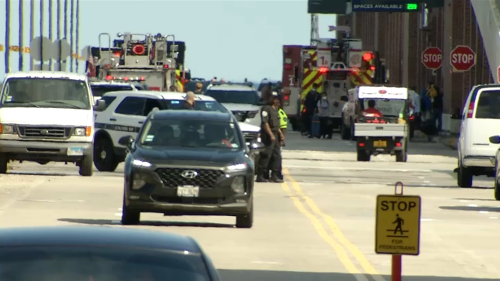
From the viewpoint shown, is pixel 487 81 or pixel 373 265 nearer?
pixel 373 265

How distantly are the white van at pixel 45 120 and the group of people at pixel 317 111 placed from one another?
24208 millimetres

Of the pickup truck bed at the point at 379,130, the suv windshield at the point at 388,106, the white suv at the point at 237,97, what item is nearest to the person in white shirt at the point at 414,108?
the suv windshield at the point at 388,106

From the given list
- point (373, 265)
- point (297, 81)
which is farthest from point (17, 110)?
point (297, 81)

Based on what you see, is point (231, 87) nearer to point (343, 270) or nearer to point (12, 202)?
point (12, 202)

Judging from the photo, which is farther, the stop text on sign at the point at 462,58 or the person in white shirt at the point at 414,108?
the person in white shirt at the point at 414,108

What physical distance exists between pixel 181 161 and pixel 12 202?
468 cm

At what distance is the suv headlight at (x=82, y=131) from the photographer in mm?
27219

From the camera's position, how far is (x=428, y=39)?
229 ft

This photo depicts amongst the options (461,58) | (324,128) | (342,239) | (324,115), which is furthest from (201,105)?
(324,128)

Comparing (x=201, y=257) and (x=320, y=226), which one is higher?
(x=201, y=257)

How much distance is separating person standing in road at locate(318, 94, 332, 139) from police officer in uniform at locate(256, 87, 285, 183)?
2350 centimetres

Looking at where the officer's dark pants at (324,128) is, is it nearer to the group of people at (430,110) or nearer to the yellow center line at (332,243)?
the group of people at (430,110)

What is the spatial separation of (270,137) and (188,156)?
31.5 feet

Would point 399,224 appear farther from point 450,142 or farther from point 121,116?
point 450,142
